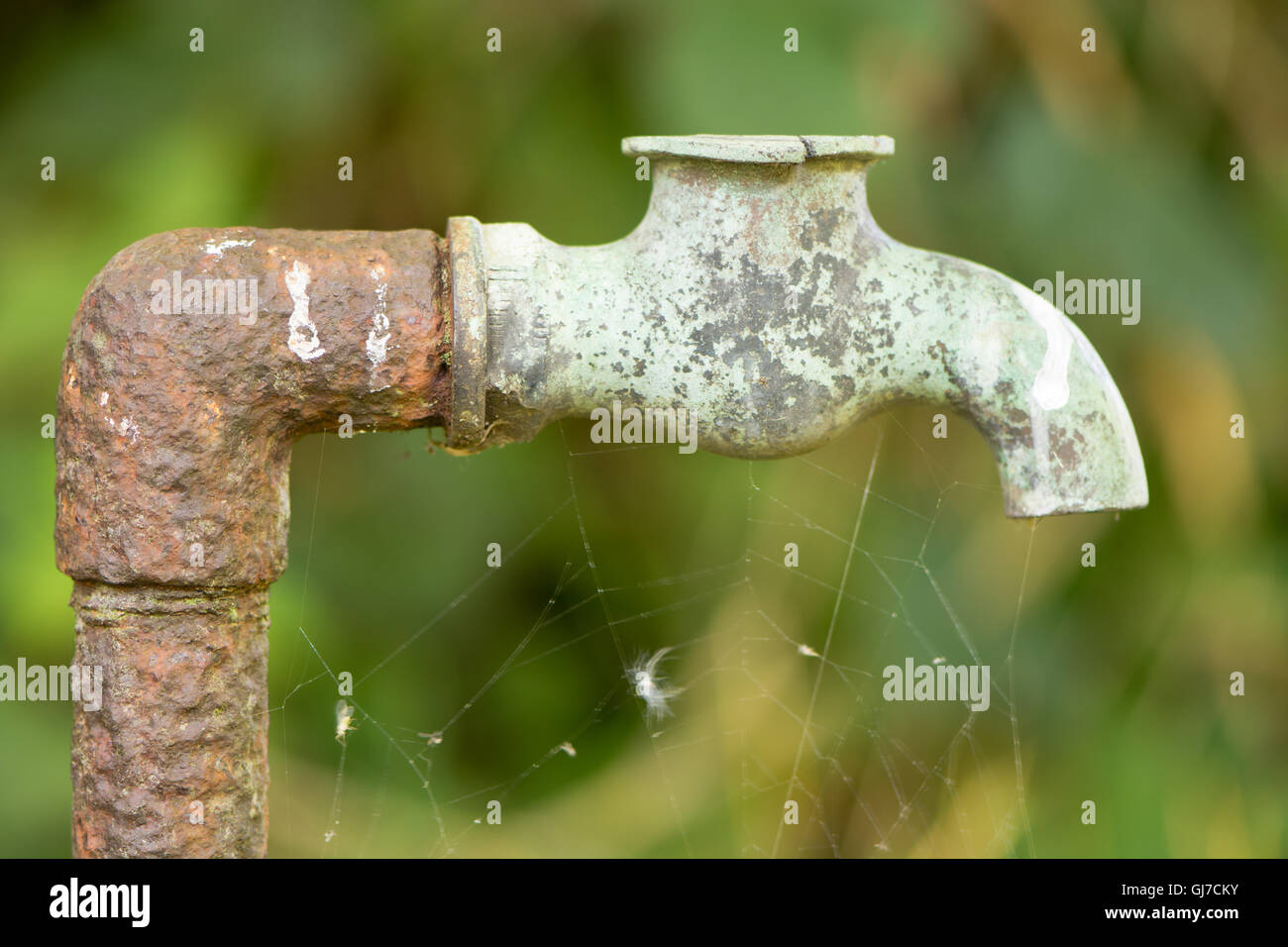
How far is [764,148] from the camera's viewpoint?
2.89 feet

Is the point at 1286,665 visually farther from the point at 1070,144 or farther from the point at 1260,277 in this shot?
the point at 1070,144

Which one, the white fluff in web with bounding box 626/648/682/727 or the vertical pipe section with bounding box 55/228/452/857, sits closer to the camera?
the vertical pipe section with bounding box 55/228/452/857

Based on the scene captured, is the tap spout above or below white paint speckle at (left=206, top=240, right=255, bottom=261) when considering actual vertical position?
below

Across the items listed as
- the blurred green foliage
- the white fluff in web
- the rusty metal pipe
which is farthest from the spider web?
the rusty metal pipe

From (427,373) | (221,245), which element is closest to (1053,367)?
(427,373)

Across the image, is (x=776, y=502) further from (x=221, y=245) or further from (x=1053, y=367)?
(x=221, y=245)

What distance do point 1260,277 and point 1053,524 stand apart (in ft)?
1.75

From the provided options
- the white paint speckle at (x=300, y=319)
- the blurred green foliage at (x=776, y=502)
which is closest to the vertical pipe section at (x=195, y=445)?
the white paint speckle at (x=300, y=319)

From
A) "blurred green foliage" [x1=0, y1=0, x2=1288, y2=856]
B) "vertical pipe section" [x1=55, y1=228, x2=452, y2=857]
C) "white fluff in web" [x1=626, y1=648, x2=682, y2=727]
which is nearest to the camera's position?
"vertical pipe section" [x1=55, y1=228, x2=452, y2=857]

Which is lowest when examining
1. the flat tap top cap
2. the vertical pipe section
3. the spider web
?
the spider web

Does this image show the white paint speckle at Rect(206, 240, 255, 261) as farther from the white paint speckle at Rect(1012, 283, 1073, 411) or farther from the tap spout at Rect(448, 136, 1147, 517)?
the white paint speckle at Rect(1012, 283, 1073, 411)

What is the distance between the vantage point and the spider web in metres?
2.02

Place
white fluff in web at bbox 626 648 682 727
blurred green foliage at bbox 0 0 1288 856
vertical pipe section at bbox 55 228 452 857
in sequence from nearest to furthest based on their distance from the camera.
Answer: vertical pipe section at bbox 55 228 452 857
white fluff in web at bbox 626 648 682 727
blurred green foliage at bbox 0 0 1288 856

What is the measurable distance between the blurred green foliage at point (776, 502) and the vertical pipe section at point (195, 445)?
1.00 m
